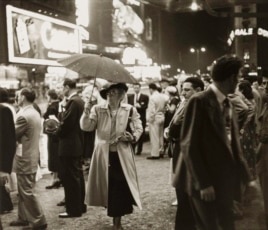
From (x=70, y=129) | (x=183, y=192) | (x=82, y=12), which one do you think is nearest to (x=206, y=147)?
(x=183, y=192)

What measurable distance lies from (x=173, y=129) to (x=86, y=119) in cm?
142

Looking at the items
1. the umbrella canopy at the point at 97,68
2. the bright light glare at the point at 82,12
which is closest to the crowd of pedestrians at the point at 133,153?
the umbrella canopy at the point at 97,68

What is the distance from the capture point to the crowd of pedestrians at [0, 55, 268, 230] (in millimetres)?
4141

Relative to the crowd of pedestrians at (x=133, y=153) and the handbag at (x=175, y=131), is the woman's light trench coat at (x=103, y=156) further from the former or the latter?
the handbag at (x=175, y=131)

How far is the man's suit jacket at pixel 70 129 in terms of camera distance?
26.5 feet

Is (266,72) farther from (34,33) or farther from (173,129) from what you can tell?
(34,33)

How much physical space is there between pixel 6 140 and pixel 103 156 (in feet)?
6.74

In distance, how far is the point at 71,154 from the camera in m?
8.09

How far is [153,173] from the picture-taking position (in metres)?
12.2

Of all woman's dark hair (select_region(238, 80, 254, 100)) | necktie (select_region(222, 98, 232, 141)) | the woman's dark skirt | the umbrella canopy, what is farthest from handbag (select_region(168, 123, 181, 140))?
woman's dark hair (select_region(238, 80, 254, 100))

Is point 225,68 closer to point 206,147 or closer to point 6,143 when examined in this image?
point 206,147

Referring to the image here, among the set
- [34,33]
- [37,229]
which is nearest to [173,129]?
[37,229]

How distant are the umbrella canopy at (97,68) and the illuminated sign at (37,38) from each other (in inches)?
258

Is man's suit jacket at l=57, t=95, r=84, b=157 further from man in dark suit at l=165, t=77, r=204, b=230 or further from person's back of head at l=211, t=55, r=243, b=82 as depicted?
person's back of head at l=211, t=55, r=243, b=82
